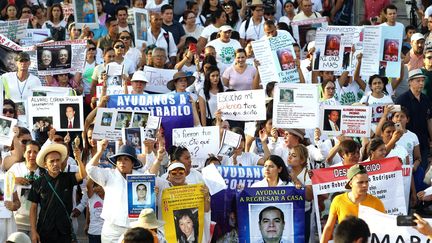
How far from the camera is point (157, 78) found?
67.5 feet

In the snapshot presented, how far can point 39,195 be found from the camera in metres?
16.0

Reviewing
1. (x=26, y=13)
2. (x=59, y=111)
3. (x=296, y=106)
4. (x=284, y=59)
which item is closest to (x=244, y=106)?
(x=296, y=106)

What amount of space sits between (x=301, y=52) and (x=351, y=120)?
4862 millimetres

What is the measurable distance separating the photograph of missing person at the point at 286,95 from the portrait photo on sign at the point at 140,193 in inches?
137

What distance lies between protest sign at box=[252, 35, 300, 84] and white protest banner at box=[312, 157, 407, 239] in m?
4.23

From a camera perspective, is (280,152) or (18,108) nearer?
(280,152)

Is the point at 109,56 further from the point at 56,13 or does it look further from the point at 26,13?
the point at 56,13

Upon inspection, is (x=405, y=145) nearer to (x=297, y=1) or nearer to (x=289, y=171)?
(x=289, y=171)

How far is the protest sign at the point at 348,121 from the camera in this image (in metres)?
18.0

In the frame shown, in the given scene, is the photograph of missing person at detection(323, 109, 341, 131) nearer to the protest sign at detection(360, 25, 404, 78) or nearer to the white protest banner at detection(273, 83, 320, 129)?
the white protest banner at detection(273, 83, 320, 129)

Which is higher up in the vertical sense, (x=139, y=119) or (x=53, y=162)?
(x=139, y=119)

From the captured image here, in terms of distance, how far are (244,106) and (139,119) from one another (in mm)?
1721

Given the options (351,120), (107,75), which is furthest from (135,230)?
(107,75)

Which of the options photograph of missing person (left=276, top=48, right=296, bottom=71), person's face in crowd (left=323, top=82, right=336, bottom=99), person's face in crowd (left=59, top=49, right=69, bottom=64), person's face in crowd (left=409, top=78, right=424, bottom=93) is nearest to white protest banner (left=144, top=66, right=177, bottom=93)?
person's face in crowd (left=59, top=49, right=69, bottom=64)
